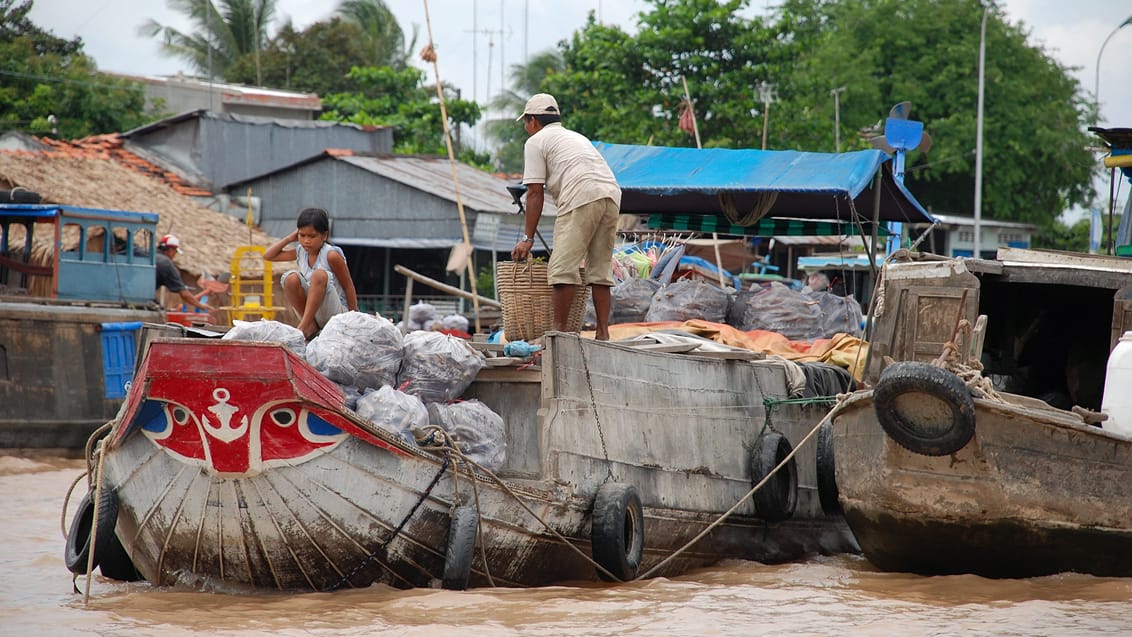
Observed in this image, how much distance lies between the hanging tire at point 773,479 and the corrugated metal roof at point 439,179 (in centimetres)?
1378

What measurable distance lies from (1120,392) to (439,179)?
699 inches

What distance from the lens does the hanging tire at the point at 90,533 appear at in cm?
591

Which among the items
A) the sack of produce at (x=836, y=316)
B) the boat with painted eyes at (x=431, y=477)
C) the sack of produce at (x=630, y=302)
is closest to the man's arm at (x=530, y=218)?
the boat with painted eyes at (x=431, y=477)

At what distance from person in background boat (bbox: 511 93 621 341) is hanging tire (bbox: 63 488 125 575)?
233 centimetres

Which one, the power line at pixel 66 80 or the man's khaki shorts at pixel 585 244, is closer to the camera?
the man's khaki shorts at pixel 585 244

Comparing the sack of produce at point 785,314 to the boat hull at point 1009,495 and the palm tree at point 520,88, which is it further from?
the palm tree at point 520,88

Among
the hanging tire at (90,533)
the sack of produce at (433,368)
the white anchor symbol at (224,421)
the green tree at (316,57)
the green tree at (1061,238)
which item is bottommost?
the hanging tire at (90,533)

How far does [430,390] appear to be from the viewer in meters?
5.98

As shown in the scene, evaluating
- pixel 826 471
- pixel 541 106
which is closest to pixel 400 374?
pixel 541 106

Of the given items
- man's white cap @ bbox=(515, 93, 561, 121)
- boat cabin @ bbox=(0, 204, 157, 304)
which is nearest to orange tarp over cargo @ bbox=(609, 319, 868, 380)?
man's white cap @ bbox=(515, 93, 561, 121)

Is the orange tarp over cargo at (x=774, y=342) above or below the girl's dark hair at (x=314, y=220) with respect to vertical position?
below

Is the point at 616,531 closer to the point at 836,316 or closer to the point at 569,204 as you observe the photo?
the point at 569,204

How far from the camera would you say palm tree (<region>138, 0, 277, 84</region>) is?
34.1 m

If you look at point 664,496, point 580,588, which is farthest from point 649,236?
point 580,588
